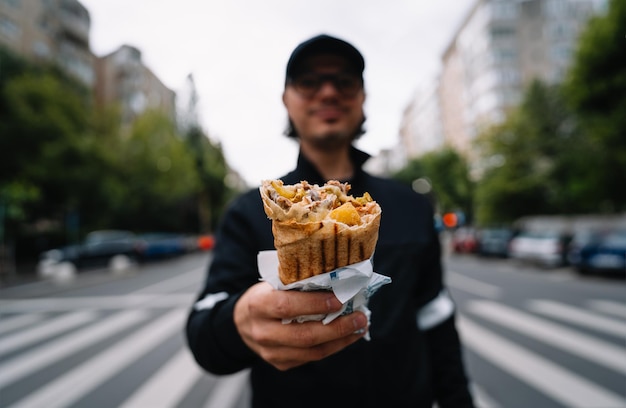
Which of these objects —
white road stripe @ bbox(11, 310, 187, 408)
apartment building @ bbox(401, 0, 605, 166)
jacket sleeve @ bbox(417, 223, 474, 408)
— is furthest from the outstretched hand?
apartment building @ bbox(401, 0, 605, 166)

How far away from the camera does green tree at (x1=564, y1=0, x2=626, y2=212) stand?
14790 mm

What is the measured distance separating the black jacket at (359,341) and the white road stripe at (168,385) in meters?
3.53

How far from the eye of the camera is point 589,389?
14.5 feet

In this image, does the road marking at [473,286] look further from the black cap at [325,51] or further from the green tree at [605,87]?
the black cap at [325,51]

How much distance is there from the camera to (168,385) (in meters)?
4.91

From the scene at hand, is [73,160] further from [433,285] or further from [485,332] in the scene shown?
[433,285]

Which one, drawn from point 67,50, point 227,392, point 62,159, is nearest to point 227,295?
point 227,392

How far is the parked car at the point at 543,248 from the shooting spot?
50.0 ft

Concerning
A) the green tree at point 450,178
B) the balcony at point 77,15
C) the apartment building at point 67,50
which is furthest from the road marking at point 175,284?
the green tree at point 450,178

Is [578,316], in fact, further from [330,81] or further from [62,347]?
[62,347]

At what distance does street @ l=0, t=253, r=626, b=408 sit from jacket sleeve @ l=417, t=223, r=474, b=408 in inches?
114

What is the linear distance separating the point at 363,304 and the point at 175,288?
41.2 ft

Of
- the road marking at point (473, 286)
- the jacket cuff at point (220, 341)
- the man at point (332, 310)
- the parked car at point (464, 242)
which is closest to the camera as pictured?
the man at point (332, 310)

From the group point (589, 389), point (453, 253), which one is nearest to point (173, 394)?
point (589, 389)
